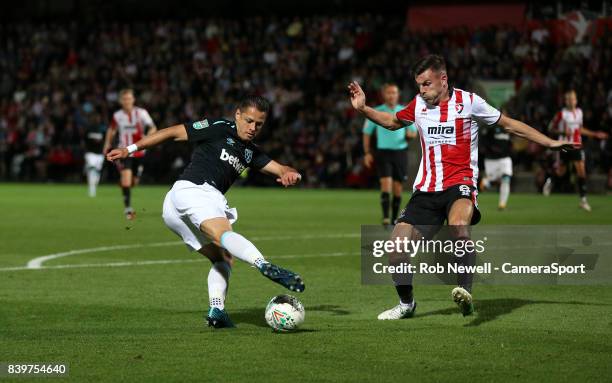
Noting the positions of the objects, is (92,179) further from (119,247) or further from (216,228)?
(216,228)

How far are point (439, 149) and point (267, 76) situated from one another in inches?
1184

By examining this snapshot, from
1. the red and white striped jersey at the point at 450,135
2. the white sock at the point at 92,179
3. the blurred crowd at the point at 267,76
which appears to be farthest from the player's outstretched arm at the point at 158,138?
the blurred crowd at the point at 267,76

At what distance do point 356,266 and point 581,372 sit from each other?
22.0 ft

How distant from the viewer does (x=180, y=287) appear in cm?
1141

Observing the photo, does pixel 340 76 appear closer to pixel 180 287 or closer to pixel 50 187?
pixel 50 187

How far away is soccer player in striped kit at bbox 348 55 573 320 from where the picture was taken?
911cm

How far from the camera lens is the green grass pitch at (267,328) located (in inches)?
272

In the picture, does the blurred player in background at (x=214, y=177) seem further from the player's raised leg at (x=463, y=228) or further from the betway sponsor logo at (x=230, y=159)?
the player's raised leg at (x=463, y=228)

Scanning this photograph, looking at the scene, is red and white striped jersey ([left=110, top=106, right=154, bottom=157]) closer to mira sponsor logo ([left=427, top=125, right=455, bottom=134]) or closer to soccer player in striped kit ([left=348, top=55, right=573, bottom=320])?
soccer player in striped kit ([left=348, top=55, right=573, bottom=320])

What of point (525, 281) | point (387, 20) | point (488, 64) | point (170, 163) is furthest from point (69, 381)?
point (387, 20)

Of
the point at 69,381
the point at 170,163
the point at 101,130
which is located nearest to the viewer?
the point at 69,381

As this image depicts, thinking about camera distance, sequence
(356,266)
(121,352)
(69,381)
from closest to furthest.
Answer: (69,381), (121,352), (356,266)

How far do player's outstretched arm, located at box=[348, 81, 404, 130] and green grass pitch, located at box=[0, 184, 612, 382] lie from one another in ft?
5.37

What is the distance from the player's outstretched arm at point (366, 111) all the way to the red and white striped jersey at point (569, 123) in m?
15.3
